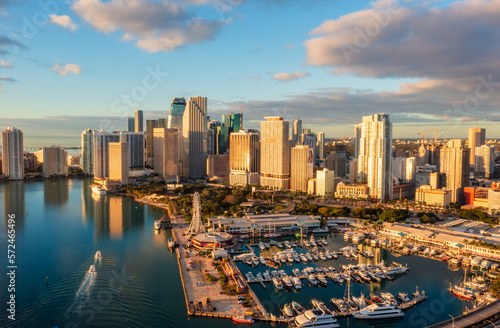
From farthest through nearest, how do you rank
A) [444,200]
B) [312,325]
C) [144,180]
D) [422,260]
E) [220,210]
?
[144,180] < [444,200] < [220,210] < [422,260] < [312,325]

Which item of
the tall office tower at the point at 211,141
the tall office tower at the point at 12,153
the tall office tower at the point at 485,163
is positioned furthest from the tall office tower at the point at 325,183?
the tall office tower at the point at 12,153

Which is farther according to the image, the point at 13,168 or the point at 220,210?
the point at 13,168

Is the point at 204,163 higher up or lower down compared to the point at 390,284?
higher up

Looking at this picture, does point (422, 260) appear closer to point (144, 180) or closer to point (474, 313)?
point (474, 313)

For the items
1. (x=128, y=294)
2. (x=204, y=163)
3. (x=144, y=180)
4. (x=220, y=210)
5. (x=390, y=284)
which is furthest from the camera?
(x=204, y=163)

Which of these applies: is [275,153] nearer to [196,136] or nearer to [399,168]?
[196,136]

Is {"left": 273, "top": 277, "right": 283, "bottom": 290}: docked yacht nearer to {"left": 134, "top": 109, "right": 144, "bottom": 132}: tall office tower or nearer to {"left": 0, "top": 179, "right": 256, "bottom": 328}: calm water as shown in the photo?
{"left": 0, "top": 179, "right": 256, "bottom": 328}: calm water

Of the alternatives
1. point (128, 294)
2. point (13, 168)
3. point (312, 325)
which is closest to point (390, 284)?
point (312, 325)
